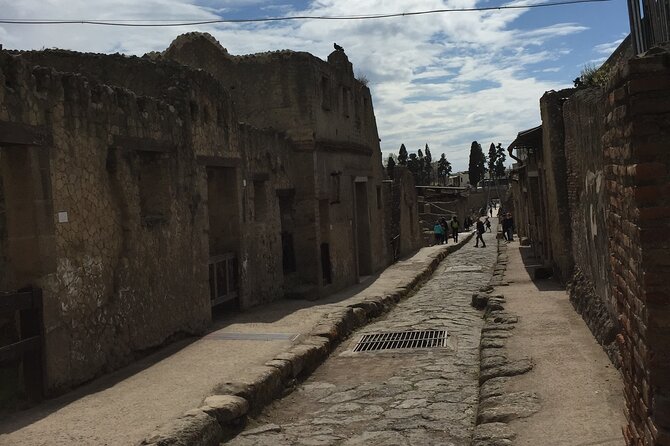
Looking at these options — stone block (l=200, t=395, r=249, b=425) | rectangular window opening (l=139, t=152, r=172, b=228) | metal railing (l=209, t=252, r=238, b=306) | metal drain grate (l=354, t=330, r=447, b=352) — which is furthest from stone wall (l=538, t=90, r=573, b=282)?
stone block (l=200, t=395, r=249, b=425)

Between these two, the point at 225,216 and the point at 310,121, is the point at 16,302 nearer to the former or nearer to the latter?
the point at 225,216

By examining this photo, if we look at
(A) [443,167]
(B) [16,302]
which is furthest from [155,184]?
(A) [443,167]

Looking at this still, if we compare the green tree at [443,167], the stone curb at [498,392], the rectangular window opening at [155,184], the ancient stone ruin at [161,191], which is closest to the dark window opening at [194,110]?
the ancient stone ruin at [161,191]

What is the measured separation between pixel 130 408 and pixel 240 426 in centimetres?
104

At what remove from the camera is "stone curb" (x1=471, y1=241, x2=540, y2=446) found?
17.3 feet

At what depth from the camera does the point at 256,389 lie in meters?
6.92

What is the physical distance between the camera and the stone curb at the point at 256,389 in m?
5.52

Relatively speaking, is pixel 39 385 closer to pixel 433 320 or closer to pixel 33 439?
pixel 33 439

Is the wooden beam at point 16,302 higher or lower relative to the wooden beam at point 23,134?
lower

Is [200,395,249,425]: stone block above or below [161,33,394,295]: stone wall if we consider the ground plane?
below

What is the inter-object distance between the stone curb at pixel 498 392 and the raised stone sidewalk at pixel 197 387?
87.8 inches

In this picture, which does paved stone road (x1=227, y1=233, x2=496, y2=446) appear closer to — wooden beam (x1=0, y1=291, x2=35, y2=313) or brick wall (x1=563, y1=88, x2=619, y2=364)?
brick wall (x1=563, y1=88, x2=619, y2=364)

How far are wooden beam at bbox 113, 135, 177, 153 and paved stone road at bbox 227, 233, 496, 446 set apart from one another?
3582 millimetres

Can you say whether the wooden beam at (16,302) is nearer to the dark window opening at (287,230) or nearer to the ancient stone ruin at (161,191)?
the ancient stone ruin at (161,191)
